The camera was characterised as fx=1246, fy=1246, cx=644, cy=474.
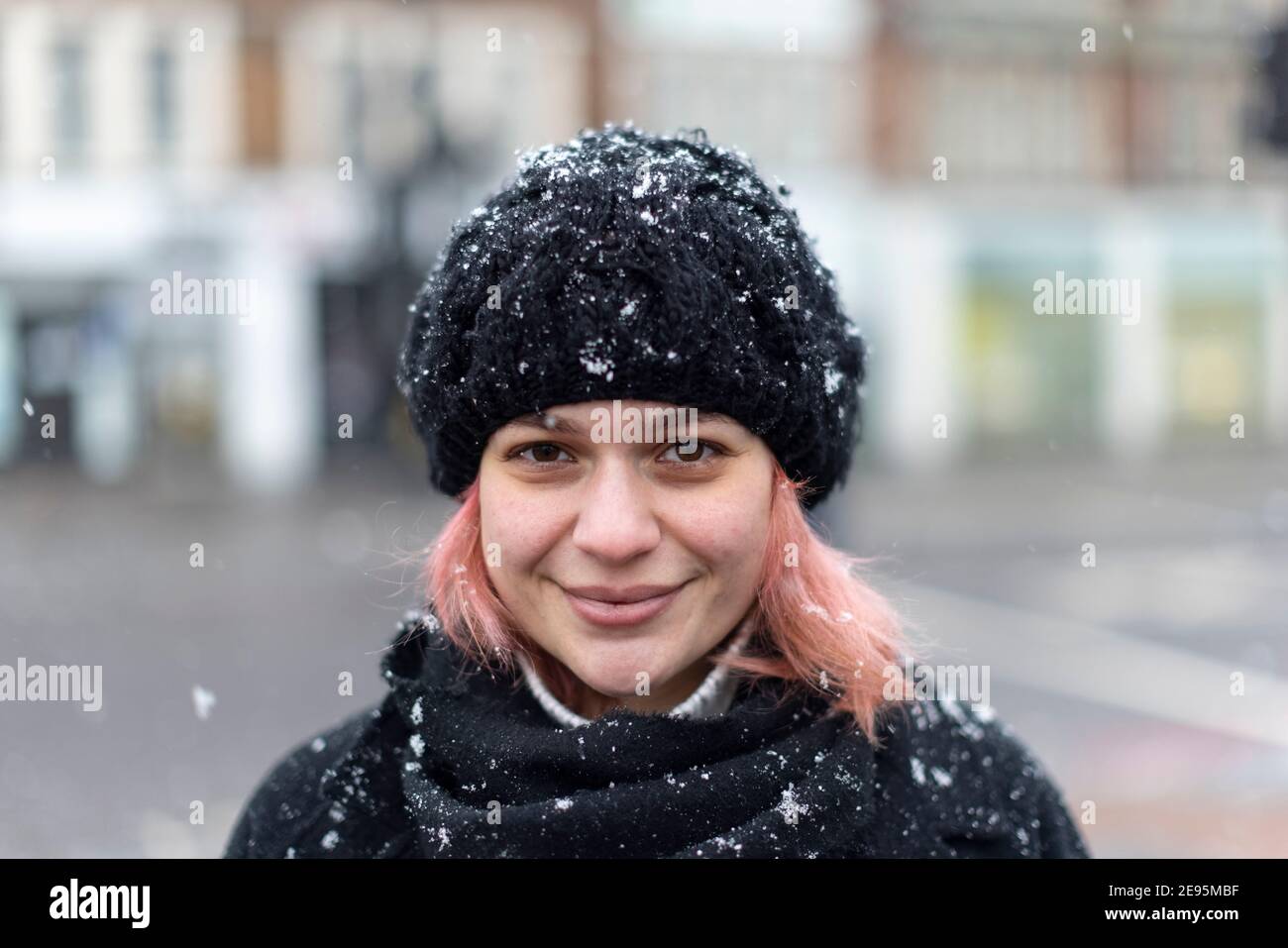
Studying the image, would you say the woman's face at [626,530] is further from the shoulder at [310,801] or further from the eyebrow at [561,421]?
the shoulder at [310,801]

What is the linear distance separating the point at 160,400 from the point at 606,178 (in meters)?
17.6

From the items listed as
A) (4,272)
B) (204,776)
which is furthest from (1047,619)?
(4,272)

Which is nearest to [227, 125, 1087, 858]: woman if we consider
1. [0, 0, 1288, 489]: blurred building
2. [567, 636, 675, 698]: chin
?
[567, 636, 675, 698]: chin

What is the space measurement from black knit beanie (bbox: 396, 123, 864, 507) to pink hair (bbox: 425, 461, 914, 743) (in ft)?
0.36

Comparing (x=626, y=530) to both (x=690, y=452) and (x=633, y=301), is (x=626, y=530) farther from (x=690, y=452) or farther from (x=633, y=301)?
(x=633, y=301)

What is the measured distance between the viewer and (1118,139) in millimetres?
21859

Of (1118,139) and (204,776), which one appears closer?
(204,776)

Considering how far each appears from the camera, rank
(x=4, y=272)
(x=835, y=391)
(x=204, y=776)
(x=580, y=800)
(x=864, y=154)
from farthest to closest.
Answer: (x=864, y=154) → (x=4, y=272) → (x=204, y=776) → (x=835, y=391) → (x=580, y=800)

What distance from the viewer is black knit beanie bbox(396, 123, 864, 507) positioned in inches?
63.9

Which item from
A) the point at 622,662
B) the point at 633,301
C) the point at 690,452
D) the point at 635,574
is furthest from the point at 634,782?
the point at 633,301

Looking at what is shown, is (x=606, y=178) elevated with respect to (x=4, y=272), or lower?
lower

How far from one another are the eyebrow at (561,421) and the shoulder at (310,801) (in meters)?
0.52

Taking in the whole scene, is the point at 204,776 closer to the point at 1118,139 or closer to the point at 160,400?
the point at 160,400

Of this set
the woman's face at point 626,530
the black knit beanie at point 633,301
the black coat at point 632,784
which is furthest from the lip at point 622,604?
the black knit beanie at point 633,301
